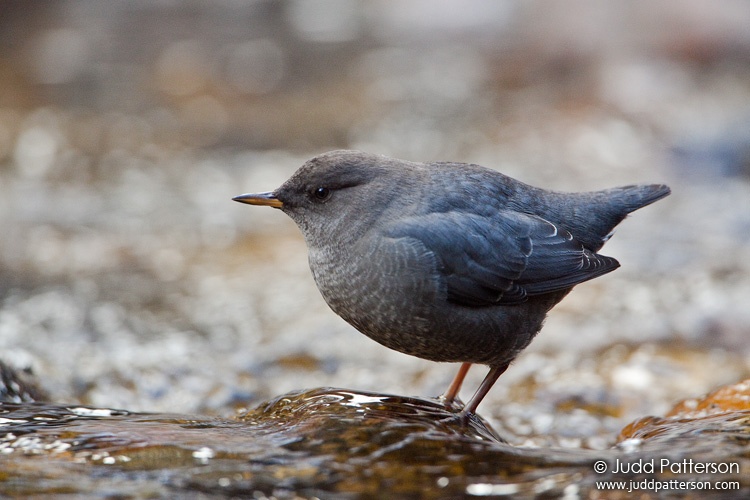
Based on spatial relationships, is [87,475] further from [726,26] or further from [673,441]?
[726,26]

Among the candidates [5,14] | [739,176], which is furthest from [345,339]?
[5,14]

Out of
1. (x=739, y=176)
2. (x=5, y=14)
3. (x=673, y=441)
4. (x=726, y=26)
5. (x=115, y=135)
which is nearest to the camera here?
(x=673, y=441)

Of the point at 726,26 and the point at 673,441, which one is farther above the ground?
the point at 726,26

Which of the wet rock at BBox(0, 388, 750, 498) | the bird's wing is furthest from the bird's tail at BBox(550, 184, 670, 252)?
the wet rock at BBox(0, 388, 750, 498)

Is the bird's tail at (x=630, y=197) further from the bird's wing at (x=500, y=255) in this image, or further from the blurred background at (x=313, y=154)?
the blurred background at (x=313, y=154)

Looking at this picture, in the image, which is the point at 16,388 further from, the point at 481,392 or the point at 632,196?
the point at 632,196

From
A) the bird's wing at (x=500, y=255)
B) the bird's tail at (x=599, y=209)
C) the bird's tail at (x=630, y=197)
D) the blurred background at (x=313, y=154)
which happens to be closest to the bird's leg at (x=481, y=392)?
the bird's wing at (x=500, y=255)

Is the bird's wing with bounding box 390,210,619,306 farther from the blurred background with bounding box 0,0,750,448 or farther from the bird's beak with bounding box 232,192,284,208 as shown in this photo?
the blurred background with bounding box 0,0,750,448
